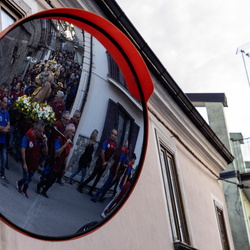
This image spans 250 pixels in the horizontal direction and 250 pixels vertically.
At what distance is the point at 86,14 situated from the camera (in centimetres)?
314

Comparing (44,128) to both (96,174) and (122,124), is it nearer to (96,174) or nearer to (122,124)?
(96,174)

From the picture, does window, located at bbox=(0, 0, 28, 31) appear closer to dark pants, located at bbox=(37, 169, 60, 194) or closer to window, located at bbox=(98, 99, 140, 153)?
window, located at bbox=(98, 99, 140, 153)

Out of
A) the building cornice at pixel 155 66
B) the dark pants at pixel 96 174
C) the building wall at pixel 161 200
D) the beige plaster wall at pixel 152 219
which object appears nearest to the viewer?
the dark pants at pixel 96 174

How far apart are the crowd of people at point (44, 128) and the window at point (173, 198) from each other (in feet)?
17.2

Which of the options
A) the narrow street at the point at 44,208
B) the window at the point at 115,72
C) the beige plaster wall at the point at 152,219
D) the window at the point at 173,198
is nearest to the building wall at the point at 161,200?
the beige plaster wall at the point at 152,219

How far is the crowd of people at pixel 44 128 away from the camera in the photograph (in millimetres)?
2998

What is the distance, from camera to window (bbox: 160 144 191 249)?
832cm

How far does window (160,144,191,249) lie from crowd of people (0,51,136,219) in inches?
206

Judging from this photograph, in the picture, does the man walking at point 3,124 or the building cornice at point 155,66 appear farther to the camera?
the building cornice at point 155,66

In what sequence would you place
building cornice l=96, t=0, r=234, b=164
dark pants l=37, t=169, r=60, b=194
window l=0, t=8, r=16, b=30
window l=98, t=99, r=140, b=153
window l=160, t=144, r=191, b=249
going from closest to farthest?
1. dark pants l=37, t=169, r=60, b=194
2. window l=98, t=99, r=140, b=153
3. window l=0, t=8, r=16, b=30
4. building cornice l=96, t=0, r=234, b=164
5. window l=160, t=144, r=191, b=249

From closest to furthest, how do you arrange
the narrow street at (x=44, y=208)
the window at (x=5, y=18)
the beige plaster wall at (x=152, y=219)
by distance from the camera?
the narrow street at (x=44, y=208) < the window at (x=5, y=18) < the beige plaster wall at (x=152, y=219)

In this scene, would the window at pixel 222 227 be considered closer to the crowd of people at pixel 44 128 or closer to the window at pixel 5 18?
the window at pixel 5 18

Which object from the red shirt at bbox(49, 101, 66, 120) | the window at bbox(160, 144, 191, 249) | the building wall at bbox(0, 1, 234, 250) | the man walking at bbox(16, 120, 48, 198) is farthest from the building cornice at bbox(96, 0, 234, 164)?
the man walking at bbox(16, 120, 48, 198)

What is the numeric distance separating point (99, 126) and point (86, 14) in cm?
74
